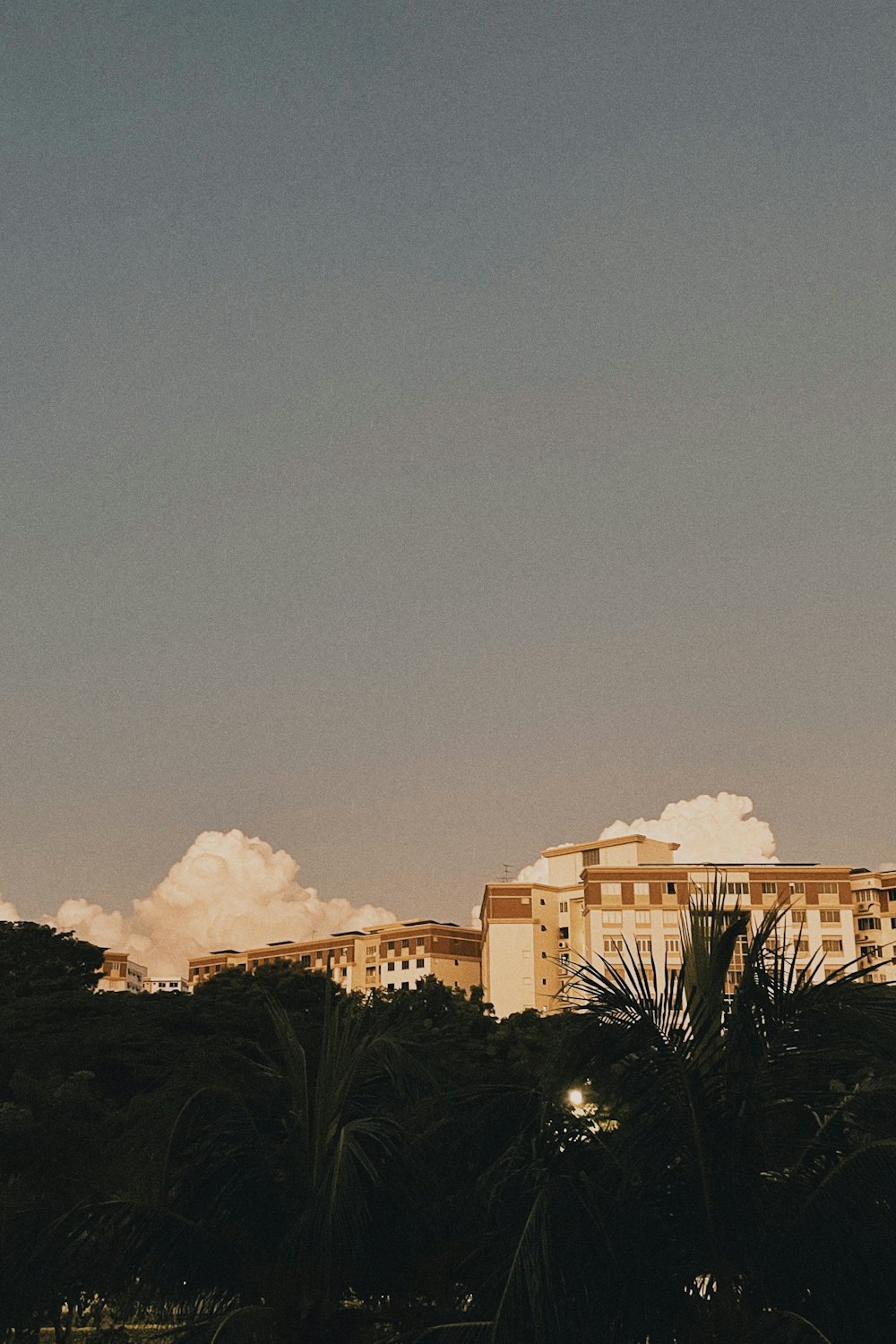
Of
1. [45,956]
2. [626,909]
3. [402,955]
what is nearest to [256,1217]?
[45,956]

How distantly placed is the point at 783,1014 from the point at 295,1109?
412 cm

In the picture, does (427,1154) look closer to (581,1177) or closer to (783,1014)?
(581,1177)

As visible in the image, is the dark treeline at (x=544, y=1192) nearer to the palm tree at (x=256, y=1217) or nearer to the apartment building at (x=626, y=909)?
the palm tree at (x=256, y=1217)

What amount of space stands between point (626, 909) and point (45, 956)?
5090 centimetres

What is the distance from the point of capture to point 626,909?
108 meters

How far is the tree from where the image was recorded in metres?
53.4

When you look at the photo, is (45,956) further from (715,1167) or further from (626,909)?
(715,1167)

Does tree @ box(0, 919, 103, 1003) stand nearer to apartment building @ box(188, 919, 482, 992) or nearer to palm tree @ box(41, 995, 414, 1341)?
palm tree @ box(41, 995, 414, 1341)

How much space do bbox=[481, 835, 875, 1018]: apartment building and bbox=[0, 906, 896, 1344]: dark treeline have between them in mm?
88600

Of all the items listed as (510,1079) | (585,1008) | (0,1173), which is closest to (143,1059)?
(0,1173)

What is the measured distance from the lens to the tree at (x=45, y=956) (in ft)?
175

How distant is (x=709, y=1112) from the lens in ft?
34.7

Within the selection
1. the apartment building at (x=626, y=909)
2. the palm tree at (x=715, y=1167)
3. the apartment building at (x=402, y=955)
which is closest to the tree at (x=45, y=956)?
the apartment building at (x=626, y=909)

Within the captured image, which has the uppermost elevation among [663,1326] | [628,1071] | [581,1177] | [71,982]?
[71,982]
